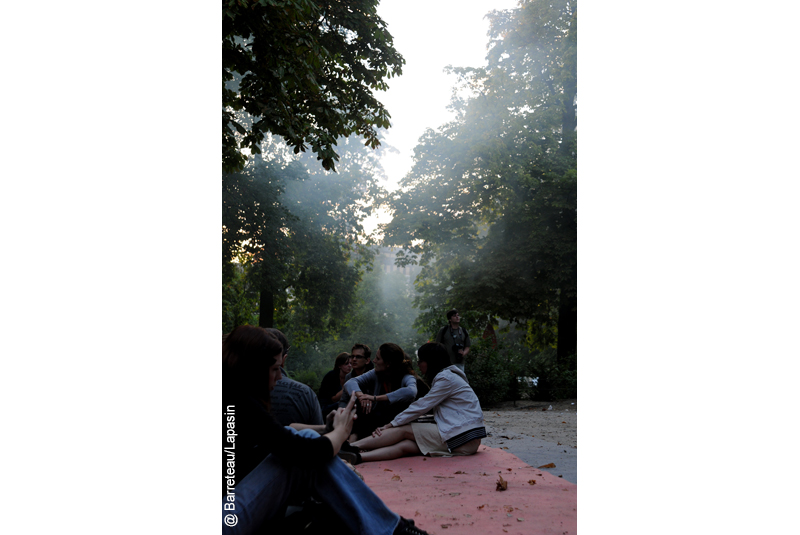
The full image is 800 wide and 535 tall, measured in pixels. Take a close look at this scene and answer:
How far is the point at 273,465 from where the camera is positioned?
7.82 ft

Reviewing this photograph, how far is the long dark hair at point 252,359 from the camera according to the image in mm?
2383

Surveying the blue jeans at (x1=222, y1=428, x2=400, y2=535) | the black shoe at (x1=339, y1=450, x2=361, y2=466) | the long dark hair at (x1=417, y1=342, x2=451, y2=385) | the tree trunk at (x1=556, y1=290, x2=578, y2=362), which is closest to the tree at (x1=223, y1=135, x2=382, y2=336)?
the long dark hair at (x1=417, y1=342, x2=451, y2=385)

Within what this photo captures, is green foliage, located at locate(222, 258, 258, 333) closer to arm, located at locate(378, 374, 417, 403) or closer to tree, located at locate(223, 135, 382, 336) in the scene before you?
tree, located at locate(223, 135, 382, 336)

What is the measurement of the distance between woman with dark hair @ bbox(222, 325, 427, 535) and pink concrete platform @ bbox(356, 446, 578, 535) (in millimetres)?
417

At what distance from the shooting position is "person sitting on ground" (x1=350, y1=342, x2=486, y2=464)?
14.3 feet

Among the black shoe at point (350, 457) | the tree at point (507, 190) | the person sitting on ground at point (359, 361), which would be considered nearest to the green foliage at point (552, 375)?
the tree at point (507, 190)

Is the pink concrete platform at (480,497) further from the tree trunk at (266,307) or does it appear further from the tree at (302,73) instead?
the tree at (302,73)

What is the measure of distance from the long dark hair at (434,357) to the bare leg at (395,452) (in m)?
0.87

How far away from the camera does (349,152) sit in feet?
11.7

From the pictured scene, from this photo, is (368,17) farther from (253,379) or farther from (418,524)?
(418,524)
